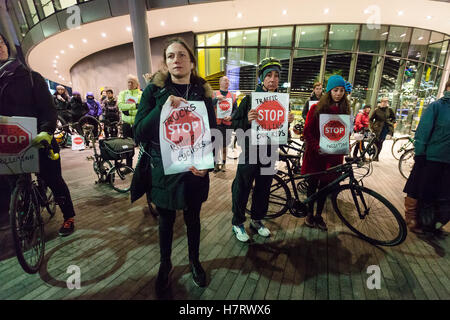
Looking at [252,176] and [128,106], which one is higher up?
[128,106]

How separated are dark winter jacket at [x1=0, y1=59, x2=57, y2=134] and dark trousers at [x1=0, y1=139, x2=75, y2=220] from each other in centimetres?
45

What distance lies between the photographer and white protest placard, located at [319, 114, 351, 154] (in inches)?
93.7

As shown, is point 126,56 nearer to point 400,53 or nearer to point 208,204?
point 208,204

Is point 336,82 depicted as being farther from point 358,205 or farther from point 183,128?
point 183,128

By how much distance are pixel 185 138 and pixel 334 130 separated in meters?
1.91

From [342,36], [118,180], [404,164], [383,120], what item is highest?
[342,36]

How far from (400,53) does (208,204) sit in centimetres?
1410

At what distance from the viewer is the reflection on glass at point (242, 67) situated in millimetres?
10664

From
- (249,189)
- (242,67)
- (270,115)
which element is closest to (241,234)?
(249,189)

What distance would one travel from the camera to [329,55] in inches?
410

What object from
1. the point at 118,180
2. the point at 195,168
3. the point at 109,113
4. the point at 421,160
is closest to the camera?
the point at 195,168

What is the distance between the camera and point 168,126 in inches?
55.6

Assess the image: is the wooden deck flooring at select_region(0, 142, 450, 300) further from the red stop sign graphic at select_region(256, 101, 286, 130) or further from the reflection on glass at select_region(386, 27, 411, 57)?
the reflection on glass at select_region(386, 27, 411, 57)
